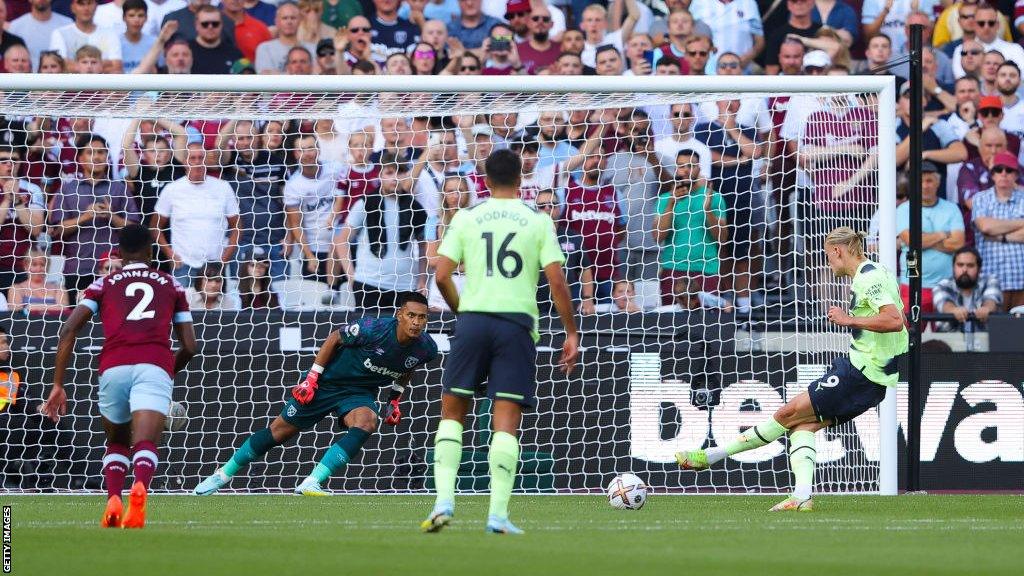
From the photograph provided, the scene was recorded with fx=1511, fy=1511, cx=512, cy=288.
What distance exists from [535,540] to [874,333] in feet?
12.1

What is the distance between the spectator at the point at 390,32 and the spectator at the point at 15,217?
4.16m

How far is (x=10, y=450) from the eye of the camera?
12500 mm

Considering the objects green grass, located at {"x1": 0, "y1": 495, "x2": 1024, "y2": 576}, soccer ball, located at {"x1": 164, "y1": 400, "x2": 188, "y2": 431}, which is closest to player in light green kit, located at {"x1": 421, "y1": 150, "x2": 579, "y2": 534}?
green grass, located at {"x1": 0, "y1": 495, "x2": 1024, "y2": 576}

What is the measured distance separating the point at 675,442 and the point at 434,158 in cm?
352

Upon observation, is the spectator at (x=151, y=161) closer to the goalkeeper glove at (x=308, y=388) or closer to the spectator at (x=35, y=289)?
the spectator at (x=35, y=289)

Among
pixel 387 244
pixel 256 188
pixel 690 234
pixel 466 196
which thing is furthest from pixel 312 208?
pixel 690 234

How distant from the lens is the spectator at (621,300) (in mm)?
13031

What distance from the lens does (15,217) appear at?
13312 mm

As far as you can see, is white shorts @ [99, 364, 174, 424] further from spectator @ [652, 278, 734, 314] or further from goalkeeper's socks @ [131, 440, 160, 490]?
spectator @ [652, 278, 734, 314]

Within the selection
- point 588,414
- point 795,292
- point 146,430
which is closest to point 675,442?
Result: point 588,414

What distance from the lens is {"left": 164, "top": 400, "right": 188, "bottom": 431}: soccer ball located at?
12.6m

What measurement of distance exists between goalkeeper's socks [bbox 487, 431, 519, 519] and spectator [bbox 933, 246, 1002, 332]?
24.5 ft

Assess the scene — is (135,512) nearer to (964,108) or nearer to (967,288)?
(967,288)

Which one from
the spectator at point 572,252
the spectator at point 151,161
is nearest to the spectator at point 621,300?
the spectator at point 572,252
